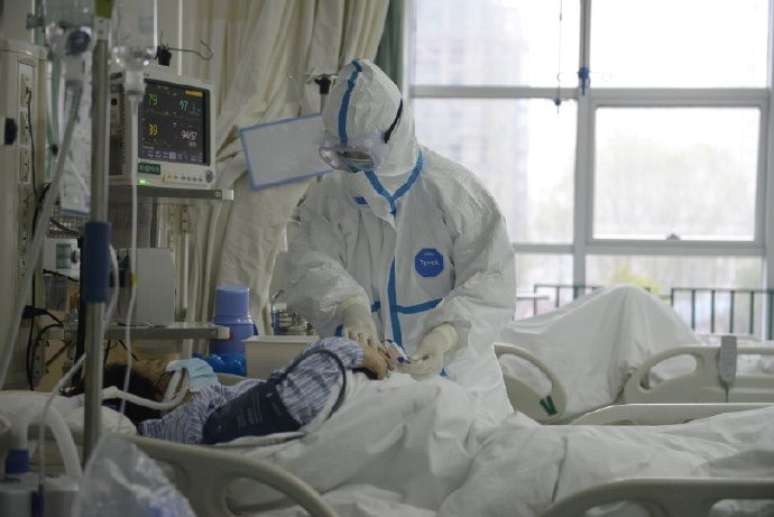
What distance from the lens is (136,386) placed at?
2422mm

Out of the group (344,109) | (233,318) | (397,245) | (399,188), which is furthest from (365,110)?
(233,318)

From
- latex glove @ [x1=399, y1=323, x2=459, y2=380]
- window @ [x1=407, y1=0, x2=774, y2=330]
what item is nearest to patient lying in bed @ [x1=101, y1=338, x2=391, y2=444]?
latex glove @ [x1=399, y1=323, x2=459, y2=380]

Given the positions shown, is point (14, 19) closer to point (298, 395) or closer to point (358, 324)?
point (358, 324)

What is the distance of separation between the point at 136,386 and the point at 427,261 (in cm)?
83

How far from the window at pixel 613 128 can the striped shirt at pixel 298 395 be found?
10.9 feet

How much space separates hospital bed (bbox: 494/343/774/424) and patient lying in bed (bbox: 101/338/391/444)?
154 centimetres

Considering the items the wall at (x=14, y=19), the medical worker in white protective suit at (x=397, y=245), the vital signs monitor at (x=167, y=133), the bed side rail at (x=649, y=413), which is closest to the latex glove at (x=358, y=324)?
the medical worker in white protective suit at (x=397, y=245)

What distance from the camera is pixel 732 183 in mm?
5352

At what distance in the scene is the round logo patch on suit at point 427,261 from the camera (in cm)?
282

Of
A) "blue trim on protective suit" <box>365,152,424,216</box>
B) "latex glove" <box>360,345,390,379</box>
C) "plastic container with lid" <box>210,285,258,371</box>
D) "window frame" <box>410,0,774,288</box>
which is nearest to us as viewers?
"latex glove" <box>360,345,390,379</box>

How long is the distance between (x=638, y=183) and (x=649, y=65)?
600 mm

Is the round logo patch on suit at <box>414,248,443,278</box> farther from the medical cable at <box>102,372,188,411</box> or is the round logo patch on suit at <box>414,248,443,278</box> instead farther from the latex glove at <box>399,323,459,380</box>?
the medical cable at <box>102,372,188,411</box>

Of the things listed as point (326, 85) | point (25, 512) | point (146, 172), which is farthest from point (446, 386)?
point (326, 85)

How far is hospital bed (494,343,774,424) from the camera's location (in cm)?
355
